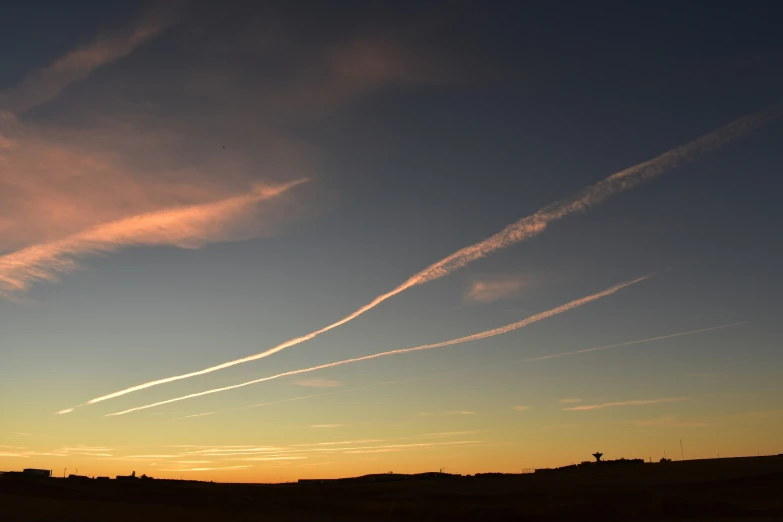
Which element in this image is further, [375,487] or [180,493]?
[375,487]

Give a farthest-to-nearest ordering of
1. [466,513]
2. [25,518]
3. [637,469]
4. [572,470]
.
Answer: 1. [572,470]
2. [637,469]
3. [466,513]
4. [25,518]

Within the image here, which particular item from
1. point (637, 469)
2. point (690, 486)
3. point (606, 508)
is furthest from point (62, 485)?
point (637, 469)

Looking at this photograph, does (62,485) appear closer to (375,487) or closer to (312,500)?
(312,500)

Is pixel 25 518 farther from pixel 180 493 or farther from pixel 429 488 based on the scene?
pixel 429 488

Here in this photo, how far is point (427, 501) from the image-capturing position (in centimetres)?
4803

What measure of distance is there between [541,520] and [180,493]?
26842mm

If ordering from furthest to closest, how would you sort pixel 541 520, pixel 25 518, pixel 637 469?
pixel 637 469 → pixel 541 520 → pixel 25 518

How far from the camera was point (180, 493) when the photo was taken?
47.7 m

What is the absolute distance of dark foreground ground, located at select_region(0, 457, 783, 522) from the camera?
36500 millimetres

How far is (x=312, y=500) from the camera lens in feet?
158

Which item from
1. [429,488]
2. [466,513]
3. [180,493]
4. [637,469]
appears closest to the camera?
[466,513]

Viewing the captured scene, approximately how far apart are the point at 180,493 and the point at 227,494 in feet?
11.3

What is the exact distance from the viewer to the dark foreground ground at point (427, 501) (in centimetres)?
3650

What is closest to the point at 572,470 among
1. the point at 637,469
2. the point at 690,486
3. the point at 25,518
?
the point at 637,469
